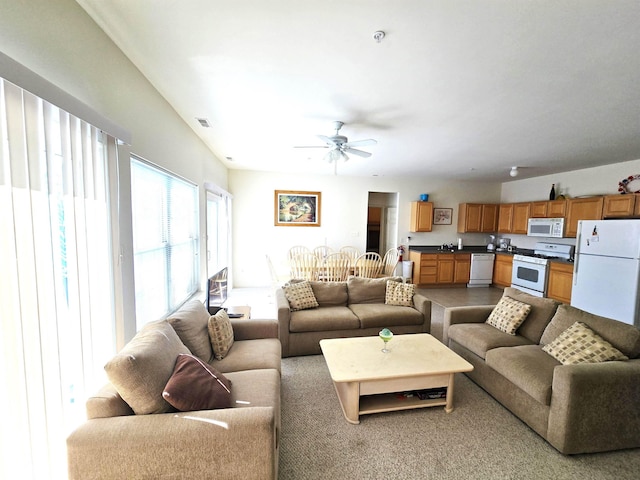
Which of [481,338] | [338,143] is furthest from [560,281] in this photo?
[338,143]

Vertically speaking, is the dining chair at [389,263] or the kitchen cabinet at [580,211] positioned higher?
the kitchen cabinet at [580,211]

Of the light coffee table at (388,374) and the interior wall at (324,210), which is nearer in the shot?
the light coffee table at (388,374)

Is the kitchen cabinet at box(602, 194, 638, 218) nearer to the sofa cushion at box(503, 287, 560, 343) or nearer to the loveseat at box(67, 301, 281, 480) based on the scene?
the sofa cushion at box(503, 287, 560, 343)

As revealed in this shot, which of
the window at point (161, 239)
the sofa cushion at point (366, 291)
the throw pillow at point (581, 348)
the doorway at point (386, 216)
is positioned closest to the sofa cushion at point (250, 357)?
the window at point (161, 239)

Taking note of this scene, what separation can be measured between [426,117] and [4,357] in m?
3.41

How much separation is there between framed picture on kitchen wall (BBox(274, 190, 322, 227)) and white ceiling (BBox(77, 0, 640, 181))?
2.52 metres

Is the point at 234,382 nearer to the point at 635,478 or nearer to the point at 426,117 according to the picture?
the point at 635,478

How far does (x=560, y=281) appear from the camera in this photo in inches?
183

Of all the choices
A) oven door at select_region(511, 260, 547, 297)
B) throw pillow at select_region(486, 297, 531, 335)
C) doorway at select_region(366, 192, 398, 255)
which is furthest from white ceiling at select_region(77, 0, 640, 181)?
doorway at select_region(366, 192, 398, 255)

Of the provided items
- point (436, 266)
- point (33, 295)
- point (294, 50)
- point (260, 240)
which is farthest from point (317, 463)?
point (436, 266)

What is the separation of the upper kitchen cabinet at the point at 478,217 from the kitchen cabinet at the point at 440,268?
832 millimetres

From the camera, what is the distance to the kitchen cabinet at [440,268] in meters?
6.08

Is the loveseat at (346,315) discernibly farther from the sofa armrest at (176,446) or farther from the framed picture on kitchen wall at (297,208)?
the framed picture on kitchen wall at (297,208)

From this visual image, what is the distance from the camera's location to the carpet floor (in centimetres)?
155
